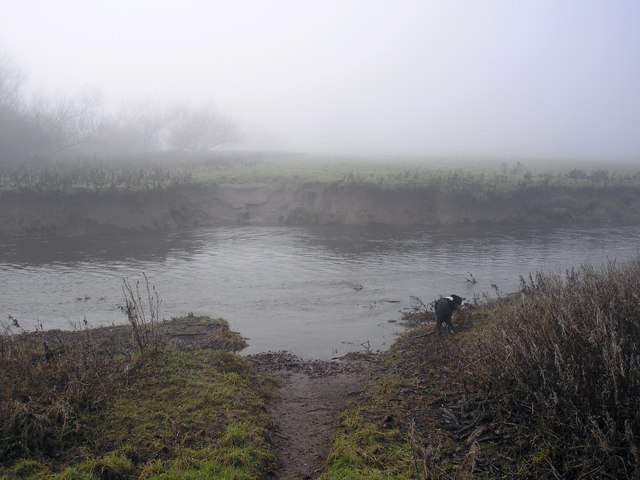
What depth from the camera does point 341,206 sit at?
102 feet

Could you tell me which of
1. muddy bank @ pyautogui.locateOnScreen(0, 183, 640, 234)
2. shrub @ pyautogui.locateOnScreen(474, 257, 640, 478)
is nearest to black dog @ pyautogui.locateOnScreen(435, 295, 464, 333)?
shrub @ pyautogui.locateOnScreen(474, 257, 640, 478)

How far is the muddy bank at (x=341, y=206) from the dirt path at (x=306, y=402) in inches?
783


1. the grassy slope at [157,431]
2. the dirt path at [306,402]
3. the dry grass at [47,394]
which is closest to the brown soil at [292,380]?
the dirt path at [306,402]

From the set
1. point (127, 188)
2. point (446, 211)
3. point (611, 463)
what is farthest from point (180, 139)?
point (611, 463)

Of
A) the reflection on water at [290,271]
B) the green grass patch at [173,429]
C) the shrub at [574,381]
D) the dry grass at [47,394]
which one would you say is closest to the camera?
the shrub at [574,381]

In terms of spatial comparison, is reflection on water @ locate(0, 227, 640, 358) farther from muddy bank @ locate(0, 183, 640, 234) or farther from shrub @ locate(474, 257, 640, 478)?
shrub @ locate(474, 257, 640, 478)

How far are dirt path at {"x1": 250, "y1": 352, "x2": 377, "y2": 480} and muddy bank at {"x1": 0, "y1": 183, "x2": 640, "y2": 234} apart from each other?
1989cm

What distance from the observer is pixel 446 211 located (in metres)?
30.6

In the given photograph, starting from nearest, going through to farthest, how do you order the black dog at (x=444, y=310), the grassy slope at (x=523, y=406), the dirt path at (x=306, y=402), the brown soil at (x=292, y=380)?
1. the grassy slope at (x=523, y=406)
2. the dirt path at (x=306, y=402)
3. the brown soil at (x=292, y=380)
4. the black dog at (x=444, y=310)

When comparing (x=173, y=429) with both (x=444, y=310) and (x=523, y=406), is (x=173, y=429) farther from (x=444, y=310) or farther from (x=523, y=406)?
(x=444, y=310)

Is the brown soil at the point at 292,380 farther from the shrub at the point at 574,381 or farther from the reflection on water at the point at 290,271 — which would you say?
the shrub at the point at 574,381

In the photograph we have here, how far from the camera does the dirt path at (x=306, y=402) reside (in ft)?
21.5

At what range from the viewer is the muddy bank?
28.2m

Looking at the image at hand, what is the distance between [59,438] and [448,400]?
541 centimetres
